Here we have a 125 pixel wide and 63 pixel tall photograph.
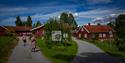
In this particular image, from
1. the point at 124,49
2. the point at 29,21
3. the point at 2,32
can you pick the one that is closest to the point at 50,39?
the point at 124,49

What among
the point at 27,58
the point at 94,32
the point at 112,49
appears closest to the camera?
the point at 27,58

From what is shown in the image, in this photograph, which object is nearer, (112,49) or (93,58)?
(93,58)

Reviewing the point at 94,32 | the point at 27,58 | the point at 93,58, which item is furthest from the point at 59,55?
the point at 94,32

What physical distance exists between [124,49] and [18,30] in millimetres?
62657

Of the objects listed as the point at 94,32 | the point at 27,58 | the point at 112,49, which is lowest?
the point at 112,49

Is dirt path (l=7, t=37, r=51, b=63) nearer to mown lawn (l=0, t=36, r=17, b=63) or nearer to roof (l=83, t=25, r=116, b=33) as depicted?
mown lawn (l=0, t=36, r=17, b=63)

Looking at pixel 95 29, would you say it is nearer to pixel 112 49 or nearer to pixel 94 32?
pixel 94 32

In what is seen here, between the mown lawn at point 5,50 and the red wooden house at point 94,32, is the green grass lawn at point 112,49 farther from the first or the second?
the red wooden house at point 94,32

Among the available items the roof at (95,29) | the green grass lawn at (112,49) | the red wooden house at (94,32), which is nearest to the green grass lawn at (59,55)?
the green grass lawn at (112,49)

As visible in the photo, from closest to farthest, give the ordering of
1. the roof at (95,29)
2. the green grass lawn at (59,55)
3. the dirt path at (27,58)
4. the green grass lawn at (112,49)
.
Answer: the dirt path at (27,58), the green grass lawn at (59,55), the green grass lawn at (112,49), the roof at (95,29)

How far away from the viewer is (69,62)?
16.7 metres

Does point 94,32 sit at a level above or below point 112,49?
above

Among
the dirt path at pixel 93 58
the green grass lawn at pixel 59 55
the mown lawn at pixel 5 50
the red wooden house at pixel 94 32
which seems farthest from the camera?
the red wooden house at pixel 94 32

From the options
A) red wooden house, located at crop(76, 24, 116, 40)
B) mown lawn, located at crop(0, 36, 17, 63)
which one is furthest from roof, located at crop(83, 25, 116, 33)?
mown lawn, located at crop(0, 36, 17, 63)
